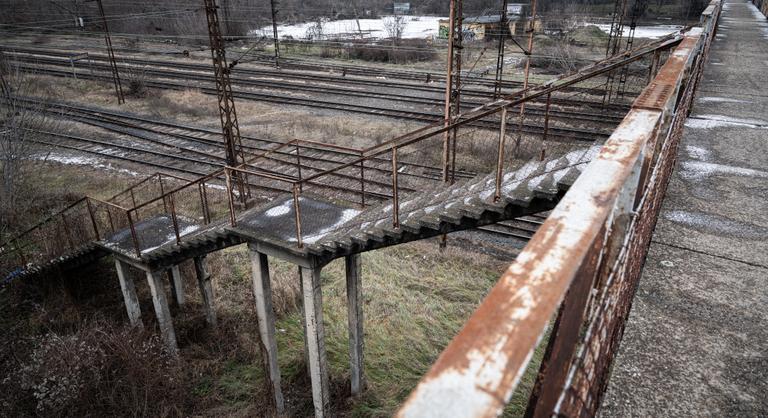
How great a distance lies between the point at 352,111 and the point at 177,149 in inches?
301

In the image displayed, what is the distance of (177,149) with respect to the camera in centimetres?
1938

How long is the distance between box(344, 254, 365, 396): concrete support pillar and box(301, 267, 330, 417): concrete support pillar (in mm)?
630

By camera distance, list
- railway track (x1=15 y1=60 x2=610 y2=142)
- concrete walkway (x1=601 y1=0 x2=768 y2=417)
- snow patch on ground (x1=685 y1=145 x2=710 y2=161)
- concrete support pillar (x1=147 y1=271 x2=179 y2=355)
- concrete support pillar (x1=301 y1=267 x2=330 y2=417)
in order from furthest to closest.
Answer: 1. railway track (x1=15 y1=60 x2=610 y2=142)
2. concrete support pillar (x1=147 y1=271 x2=179 y2=355)
3. concrete support pillar (x1=301 y1=267 x2=330 y2=417)
4. snow patch on ground (x1=685 y1=145 x2=710 y2=161)
5. concrete walkway (x1=601 y1=0 x2=768 y2=417)

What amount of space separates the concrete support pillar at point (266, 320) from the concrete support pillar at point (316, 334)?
692 mm

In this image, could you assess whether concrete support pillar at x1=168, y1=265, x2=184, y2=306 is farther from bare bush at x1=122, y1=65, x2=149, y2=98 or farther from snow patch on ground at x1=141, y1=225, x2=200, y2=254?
bare bush at x1=122, y1=65, x2=149, y2=98

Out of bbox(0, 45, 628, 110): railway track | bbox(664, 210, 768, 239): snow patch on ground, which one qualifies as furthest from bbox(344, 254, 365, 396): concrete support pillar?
bbox(0, 45, 628, 110): railway track

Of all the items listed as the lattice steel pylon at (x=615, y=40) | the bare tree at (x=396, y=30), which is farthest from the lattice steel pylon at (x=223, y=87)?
the bare tree at (x=396, y=30)

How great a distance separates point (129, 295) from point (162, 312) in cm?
96

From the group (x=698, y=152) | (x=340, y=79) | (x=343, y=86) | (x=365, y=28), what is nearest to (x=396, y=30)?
(x=365, y=28)

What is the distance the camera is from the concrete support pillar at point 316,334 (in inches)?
302

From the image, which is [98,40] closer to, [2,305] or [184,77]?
[184,77]

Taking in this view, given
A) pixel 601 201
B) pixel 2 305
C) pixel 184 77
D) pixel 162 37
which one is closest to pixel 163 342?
pixel 2 305

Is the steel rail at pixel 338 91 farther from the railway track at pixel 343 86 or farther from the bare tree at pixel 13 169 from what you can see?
the bare tree at pixel 13 169

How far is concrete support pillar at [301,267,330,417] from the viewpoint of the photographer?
7672 mm
